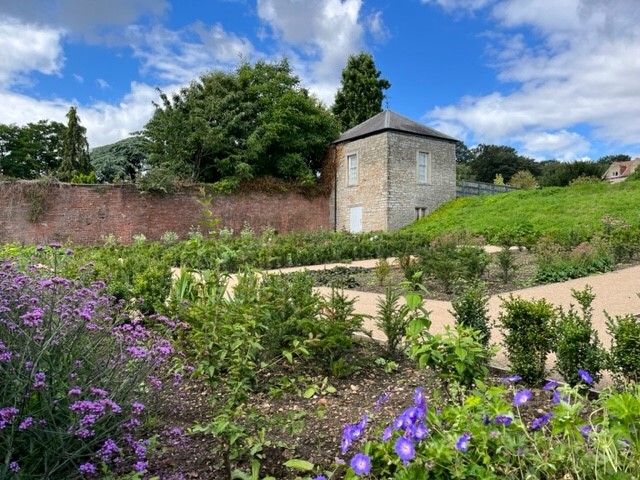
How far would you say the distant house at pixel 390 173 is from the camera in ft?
63.3

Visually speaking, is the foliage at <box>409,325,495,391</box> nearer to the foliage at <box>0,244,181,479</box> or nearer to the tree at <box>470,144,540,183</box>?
the foliage at <box>0,244,181,479</box>

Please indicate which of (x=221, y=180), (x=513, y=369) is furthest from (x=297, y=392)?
(x=221, y=180)

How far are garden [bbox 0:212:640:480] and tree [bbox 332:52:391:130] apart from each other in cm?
2766

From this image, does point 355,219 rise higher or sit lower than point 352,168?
lower

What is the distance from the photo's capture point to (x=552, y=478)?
140 centimetres

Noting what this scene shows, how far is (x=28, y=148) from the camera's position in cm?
3431

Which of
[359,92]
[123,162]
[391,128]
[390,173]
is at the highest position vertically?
[359,92]

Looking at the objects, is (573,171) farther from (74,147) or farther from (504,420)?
(504,420)

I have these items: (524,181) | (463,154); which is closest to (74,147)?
(524,181)

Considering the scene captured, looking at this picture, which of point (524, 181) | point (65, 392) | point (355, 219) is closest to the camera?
point (65, 392)

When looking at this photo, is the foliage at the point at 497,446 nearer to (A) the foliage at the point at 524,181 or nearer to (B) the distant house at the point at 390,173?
(B) the distant house at the point at 390,173

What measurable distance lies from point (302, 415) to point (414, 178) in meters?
18.5

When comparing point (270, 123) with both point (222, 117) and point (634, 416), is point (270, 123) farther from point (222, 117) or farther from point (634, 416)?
point (634, 416)

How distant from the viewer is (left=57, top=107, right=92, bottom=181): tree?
24438mm
